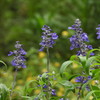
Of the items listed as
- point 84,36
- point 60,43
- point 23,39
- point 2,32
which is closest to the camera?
point 84,36

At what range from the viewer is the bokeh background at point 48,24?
786 centimetres

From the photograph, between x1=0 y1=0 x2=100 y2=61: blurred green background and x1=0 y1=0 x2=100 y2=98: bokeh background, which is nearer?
x1=0 y1=0 x2=100 y2=98: bokeh background

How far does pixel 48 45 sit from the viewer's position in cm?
256

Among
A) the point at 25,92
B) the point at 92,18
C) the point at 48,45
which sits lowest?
the point at 25,92

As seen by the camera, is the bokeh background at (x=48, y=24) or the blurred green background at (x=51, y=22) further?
the blurred green background at (x=51, y=22)

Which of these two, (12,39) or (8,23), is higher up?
(8,23)

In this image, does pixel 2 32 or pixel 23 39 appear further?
pixel 2 32

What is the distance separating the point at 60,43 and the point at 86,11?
1.14m

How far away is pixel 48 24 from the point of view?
29.9ft

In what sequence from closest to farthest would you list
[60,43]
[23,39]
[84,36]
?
[84,36] < [60,43] < [23,39]

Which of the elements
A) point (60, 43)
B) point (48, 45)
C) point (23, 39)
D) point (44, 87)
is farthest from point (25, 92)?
point (23, 39)

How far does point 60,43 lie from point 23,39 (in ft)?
4.56

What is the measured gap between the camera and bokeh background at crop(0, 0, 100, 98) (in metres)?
7.86

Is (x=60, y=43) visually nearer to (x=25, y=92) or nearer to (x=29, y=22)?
(x=29, y=22)
